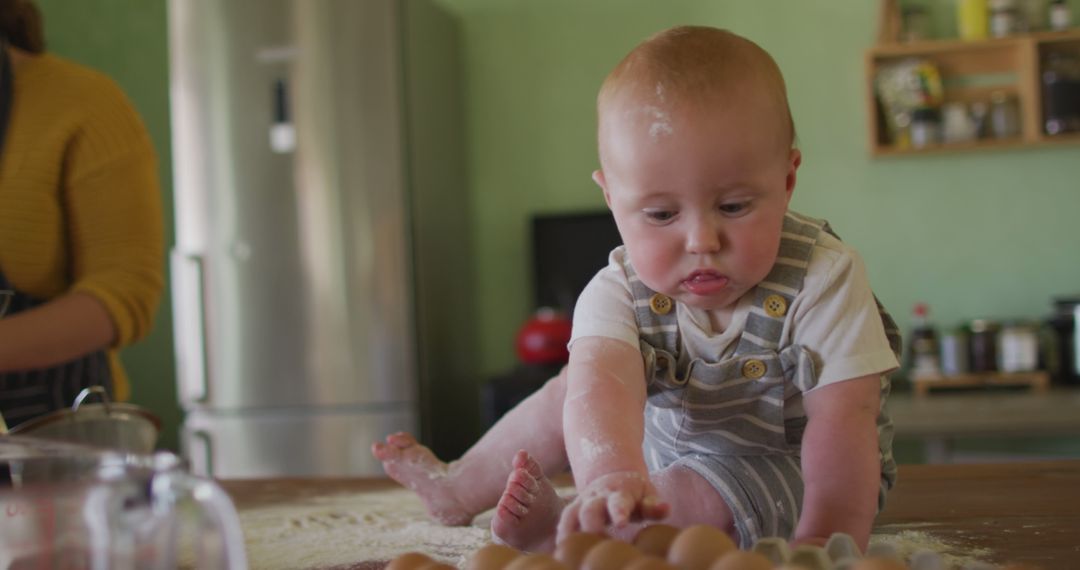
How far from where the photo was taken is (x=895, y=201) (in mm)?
2926

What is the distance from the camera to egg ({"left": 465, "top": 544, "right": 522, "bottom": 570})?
59cm

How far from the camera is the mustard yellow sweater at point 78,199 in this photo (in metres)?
1.28

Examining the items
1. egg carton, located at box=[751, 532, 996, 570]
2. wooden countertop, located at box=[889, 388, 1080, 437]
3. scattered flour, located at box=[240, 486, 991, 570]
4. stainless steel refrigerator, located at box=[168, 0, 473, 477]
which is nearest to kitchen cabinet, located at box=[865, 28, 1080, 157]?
wooden countertop, located at box=[889, 388, 1080, 437]

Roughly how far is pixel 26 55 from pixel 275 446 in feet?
5.36

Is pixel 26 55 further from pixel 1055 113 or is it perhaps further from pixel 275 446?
pixel 1055 113

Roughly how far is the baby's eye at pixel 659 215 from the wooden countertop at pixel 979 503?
343mm

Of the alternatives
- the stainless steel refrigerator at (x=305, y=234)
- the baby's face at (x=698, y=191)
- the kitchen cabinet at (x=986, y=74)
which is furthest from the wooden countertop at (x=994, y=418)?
the baby's face at (x=698, y=191)

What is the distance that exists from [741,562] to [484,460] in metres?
0.49

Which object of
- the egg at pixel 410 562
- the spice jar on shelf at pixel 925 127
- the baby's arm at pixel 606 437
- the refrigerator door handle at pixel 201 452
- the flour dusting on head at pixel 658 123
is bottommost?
the refrigerator door handle at pixel 201 452

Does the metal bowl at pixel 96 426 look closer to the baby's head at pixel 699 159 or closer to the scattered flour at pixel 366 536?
the scattered flour at pixel 366 536

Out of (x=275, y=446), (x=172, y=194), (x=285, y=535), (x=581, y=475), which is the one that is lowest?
(x=275, y=446)

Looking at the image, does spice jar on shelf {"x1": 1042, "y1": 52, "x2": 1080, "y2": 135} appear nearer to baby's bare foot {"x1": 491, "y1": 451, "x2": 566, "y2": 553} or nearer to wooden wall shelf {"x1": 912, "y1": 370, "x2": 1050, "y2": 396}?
wooden wall shelf {"x1": 912, "y1": 370, "x2": 1050, "y2": 396}

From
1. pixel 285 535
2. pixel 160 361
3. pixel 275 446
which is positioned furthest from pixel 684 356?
pixel 160 361

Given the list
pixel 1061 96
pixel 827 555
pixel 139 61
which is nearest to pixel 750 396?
pixel 827 555
